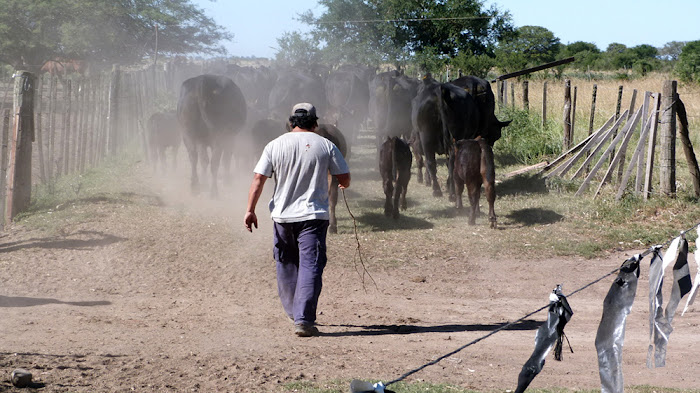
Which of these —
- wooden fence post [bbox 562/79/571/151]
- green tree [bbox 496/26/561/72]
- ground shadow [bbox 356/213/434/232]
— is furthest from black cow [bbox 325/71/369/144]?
green tree [bbox 496/26/561/72]

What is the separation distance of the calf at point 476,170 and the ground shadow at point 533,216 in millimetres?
755

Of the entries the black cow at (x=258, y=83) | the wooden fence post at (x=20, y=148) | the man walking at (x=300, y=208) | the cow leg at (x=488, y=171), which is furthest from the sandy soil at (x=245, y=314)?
the black cow at (x=258, y=83)

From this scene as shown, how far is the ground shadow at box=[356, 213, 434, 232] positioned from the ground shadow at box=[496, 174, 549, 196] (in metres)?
2.74

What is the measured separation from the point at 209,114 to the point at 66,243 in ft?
14.2

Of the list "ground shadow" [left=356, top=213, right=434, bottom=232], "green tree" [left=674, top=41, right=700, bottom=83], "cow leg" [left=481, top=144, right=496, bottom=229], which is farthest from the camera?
"green tree" [left=674, top=41, right=700, bottom=83]

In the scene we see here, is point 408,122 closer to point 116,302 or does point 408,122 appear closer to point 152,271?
point 152,271

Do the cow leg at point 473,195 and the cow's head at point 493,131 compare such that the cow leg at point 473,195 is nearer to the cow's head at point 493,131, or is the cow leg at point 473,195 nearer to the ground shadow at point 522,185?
the ground shadow at point 522,185

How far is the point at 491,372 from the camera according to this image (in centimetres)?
573

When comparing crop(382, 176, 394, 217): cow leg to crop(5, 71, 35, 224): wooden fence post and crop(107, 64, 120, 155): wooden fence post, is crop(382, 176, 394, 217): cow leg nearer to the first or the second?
crop(5, 71, 35, 224): wooden fence post

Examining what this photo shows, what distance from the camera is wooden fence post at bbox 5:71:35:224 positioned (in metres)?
11.5

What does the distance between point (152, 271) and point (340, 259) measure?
2.22m

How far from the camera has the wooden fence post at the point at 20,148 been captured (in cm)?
1149

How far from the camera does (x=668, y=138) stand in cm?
1214

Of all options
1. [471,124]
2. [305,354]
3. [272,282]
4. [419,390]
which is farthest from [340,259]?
[471,124]
